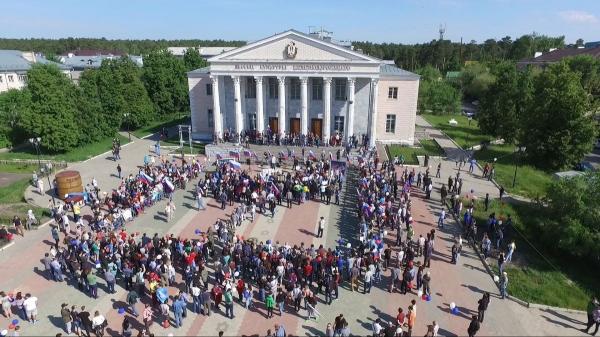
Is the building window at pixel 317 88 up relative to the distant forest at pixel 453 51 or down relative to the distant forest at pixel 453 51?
down

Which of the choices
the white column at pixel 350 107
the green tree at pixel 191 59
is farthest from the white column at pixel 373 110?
the green tree at pixel 191 59

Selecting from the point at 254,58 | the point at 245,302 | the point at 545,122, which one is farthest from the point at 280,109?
the point at 245,302

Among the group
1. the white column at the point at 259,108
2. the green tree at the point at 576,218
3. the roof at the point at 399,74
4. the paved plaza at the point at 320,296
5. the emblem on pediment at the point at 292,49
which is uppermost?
the emblem on pediment at the point at 292,49

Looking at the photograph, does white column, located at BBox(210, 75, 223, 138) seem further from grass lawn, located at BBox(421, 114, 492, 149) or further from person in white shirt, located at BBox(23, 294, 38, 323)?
person in white shirt, located at BBox(23, 294, 38, 323)

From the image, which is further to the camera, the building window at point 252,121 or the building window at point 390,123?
the building window at point 252,121

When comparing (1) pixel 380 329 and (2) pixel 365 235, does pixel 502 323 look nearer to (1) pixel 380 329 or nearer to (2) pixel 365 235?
(1) pixel 380 329

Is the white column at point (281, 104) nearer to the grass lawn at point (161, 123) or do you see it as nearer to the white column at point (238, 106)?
the white column at point (238, 106)
